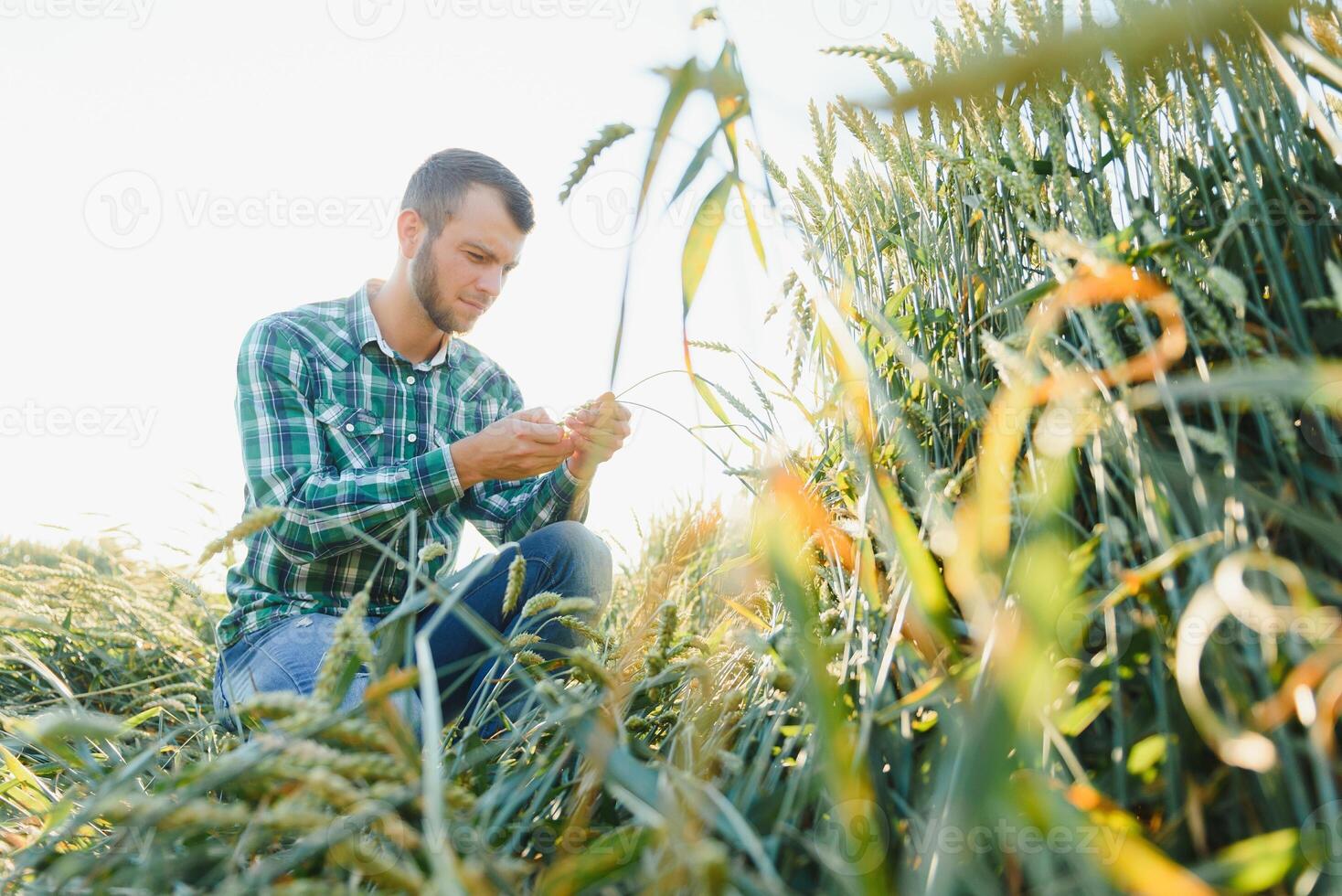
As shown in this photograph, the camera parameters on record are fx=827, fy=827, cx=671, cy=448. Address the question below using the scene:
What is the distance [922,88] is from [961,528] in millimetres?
619

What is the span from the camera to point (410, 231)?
90.6 inches

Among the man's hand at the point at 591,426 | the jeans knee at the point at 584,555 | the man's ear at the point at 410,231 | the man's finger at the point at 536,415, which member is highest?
the man's ear at the point at 410,231

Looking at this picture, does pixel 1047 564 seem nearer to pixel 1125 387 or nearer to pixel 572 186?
pixel 1125 387

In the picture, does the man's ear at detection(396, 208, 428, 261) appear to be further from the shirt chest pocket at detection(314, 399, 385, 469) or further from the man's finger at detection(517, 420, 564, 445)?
the man's finger at detection(517, 420, 564, 445)

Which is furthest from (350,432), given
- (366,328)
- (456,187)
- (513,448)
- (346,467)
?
(456,187)

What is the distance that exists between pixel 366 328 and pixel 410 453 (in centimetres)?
32

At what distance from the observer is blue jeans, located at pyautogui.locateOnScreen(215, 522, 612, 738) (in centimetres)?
151

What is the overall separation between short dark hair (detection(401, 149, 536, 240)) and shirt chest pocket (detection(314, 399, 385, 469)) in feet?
1.84

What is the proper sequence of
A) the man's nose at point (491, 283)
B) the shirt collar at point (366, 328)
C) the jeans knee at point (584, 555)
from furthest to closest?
the man's nose at point (491, 283), the shirt collar at point (366, 328), the jeans knee at point (584, 555)

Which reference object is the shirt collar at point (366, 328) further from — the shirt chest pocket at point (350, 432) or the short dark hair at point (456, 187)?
the short dark hair at point (456, 187)

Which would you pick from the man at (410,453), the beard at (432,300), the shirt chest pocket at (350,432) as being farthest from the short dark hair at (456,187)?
the shirt chest pocket at (350,432)

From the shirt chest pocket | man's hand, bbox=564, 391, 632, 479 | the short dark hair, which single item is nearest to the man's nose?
the short dark hair

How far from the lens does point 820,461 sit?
3.45 ft

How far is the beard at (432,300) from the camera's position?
2.07 metres
